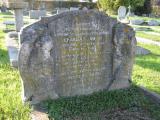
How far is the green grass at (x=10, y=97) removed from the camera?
5188 mm

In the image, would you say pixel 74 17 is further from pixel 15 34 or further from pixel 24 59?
pixel 15 34

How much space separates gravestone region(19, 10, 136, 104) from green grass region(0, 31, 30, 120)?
0.28 m

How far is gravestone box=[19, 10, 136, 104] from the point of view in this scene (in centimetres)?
547

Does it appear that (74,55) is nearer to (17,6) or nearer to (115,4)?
(17,6)

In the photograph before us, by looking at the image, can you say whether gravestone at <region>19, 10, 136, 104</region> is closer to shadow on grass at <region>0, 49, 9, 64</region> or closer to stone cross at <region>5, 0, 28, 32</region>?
shadow on grass at <region>0, 49, 9, 64</region>

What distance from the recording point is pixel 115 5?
3344 cm

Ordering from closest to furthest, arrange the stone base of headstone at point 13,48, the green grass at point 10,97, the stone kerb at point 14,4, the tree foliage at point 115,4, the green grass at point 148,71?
1. the green grass at point 10,97
2. the green grass at point 148,71
3. the stone base of headstone at point 13,48
4. the stone kerb at point 14,4
5. the tree foliage at point 115,4

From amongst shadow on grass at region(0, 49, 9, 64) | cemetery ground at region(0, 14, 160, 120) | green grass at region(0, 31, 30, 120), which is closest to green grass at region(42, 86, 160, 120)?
cemetery ground at region(0, 14, 160, 120)

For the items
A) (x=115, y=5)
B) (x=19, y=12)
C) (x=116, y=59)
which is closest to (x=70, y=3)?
(x=115, y=5)

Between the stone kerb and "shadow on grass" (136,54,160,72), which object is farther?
the stone kerb

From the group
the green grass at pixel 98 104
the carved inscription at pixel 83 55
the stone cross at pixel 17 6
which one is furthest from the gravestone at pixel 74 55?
the stone cross at pixel 17 6

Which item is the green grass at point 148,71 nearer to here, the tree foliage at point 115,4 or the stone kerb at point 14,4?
the stone kerb at point 14,4

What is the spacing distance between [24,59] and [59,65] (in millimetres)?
664

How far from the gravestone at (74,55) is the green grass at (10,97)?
28 centimetres
